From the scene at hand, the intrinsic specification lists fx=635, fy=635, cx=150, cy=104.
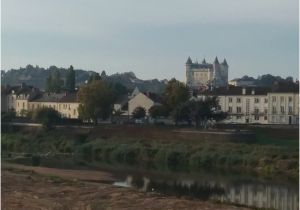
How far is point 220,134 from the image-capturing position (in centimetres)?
4753

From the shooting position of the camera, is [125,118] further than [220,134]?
Yes

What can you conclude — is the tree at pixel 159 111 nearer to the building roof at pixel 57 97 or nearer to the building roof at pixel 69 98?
the building roof at pixel 57 97

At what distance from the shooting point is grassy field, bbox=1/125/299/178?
39.2 m

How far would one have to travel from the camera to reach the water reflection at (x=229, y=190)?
25.8m

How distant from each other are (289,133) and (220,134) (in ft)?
20.2

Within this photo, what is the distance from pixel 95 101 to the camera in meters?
60.6

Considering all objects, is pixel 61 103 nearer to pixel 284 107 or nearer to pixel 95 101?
pixel 95 101

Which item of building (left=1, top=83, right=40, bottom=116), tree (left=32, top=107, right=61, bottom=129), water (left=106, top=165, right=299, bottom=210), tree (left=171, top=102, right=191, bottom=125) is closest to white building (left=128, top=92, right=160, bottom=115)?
tree (left=171, top=102, right=191, bottom=125)

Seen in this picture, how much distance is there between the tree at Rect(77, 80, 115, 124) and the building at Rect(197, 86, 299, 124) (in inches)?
505

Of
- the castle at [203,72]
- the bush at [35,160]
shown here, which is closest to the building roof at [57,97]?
the bush at [35,160]

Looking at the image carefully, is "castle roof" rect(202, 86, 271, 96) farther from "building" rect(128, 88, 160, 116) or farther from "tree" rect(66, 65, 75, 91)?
"tree" rect(66, 65, 75, 91)

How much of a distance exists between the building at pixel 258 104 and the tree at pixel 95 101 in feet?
42.1

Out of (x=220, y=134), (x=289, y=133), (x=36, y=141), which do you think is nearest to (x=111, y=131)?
(x=36, y=141)

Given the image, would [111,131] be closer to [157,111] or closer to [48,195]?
[157,111]
